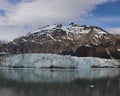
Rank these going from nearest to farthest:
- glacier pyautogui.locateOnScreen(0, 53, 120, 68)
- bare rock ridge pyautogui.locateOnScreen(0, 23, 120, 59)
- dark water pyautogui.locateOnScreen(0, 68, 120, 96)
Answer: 1. dark water pyautogui.locateOnScreen(0, 68, 120, 96)
2. glacier pyautogui.locateOnScreen(0, 53, 120, 68)
3. bare rock ridge pyautogui.locateOnScreen(0, 23, 120, 59)

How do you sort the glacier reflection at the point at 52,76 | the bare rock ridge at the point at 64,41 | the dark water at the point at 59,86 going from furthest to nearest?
the bare rock ridge at the point at 64,41
the glacier reflection at the point at 52,76
the dark water at the point at 59,86

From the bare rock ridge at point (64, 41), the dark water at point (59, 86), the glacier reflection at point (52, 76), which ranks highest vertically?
the bare rock ridge at point (64, 41)

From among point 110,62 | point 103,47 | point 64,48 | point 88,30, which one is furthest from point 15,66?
point 88,30

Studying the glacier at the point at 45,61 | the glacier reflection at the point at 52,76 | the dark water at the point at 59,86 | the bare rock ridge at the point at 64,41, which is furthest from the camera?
the bare rock ridge at the point at 64,41

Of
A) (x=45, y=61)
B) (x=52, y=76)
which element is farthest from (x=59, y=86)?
(x=45, y=61)

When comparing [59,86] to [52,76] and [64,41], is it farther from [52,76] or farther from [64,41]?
[64,41]

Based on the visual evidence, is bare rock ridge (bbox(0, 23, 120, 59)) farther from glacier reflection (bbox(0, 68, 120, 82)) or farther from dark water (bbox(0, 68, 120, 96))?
dark water (bbox(0, 68, 120, 96))

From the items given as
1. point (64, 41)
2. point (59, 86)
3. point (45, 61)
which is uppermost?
point (64, 41)

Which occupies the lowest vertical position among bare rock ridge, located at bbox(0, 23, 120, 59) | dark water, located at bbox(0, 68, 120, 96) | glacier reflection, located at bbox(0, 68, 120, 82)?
dark water, located at bbox(0, 68, 120, 96)

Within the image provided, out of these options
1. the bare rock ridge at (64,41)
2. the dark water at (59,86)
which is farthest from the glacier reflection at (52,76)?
the bare rock ridge at (64,41)

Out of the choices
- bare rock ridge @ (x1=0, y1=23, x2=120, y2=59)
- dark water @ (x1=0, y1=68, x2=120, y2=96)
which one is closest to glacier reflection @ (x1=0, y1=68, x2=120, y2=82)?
dark water @ (x1=0, y1=68, x2=120, y2=96)

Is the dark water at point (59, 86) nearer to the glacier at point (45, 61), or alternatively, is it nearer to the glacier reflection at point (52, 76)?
the glacier reflection at point (52, 76)

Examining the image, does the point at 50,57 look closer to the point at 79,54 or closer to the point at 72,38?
the point at 79,54

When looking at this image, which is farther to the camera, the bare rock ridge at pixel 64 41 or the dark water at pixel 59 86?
the bare rock ridge at pixel 64 41
